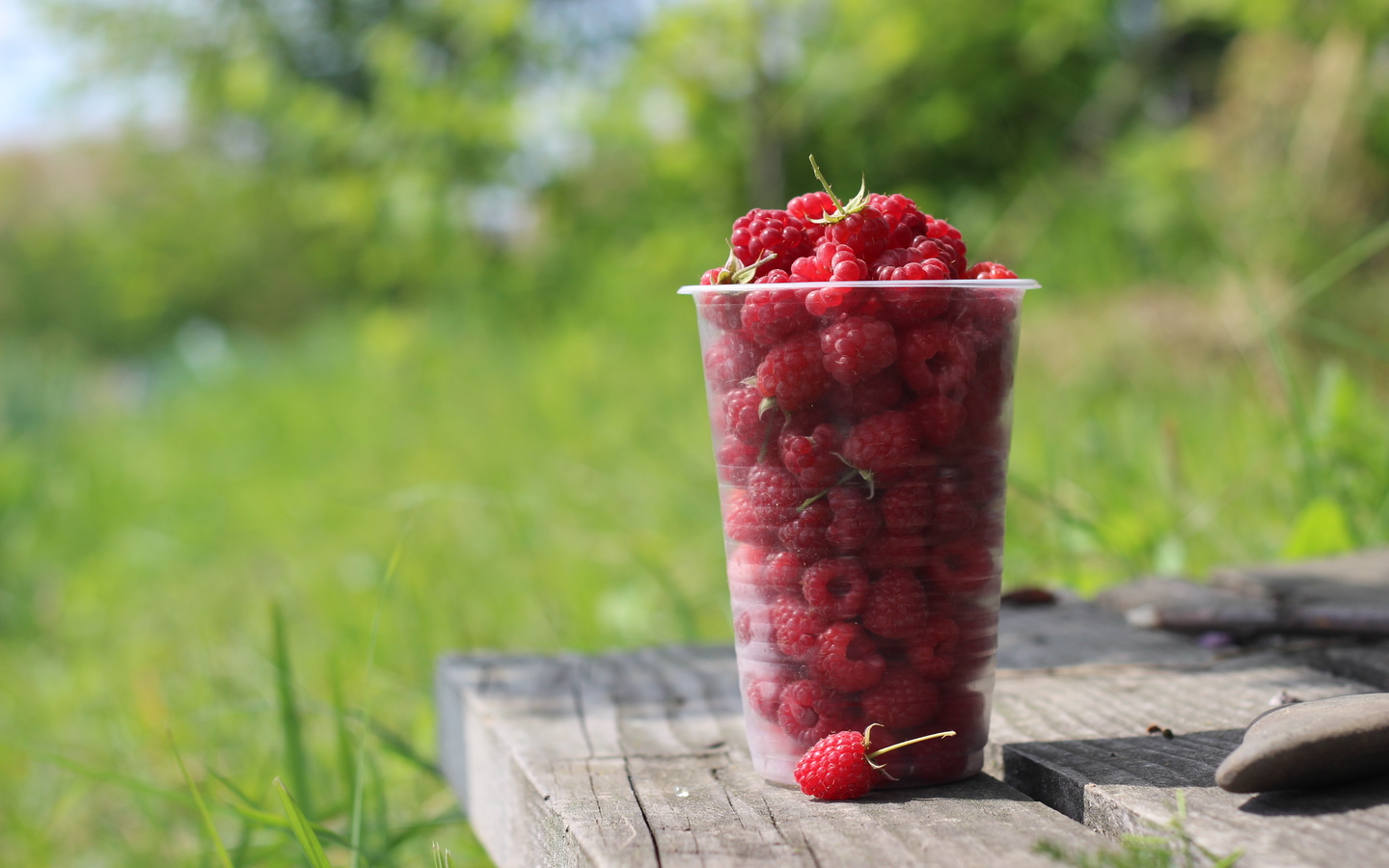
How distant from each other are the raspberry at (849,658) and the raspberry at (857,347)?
24cm

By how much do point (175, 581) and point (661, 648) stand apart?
3.36 m

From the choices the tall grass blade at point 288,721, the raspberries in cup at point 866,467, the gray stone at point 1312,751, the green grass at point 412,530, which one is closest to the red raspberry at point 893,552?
the raspberries in cup at point 866,467

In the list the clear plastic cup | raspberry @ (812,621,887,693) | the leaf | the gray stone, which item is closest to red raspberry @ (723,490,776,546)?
the clear plastic cup

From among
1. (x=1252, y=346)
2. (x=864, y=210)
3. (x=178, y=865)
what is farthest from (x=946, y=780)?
(x=1252, y=346)

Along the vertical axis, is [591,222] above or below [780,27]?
below

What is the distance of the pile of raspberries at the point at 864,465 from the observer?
3.59 feet

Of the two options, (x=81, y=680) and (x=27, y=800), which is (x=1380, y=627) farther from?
(x=81, y=680)

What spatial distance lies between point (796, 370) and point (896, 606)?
247 millimetres

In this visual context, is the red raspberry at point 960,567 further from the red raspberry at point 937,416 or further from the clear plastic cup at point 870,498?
the red raspberry at point 937,416

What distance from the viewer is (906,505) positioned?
3.68 ft

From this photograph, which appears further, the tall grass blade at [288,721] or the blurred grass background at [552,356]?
the blurred grass background at [552,356]

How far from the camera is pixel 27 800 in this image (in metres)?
2.87

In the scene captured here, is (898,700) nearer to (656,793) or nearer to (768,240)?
(656,793)

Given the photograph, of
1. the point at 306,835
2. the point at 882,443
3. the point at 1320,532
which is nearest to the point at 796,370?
the point at 882,443
